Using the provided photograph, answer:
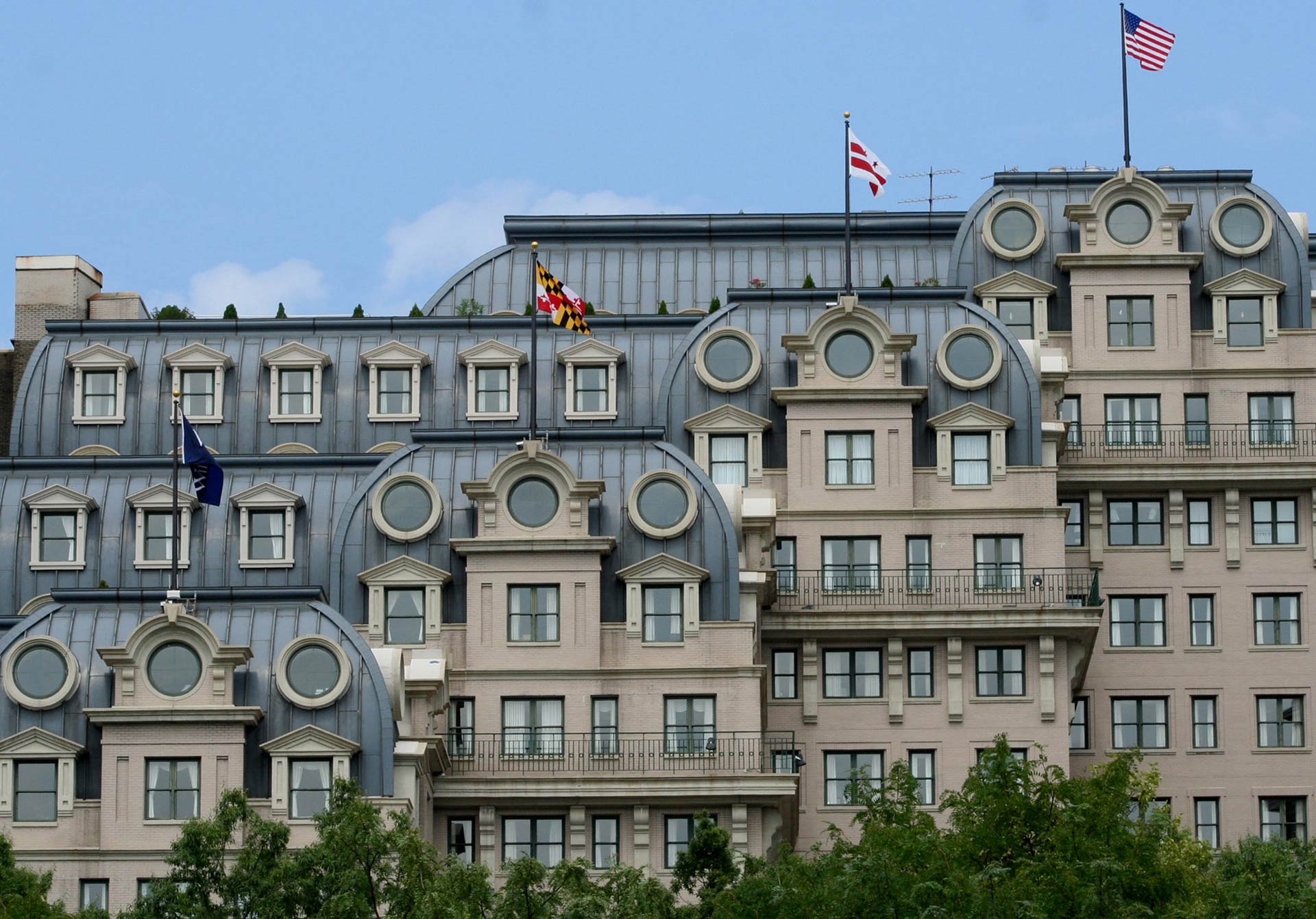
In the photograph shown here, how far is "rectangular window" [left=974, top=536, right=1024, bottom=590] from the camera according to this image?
137250 millimetres

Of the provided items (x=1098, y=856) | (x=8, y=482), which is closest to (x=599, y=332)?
(x=8, y=482)

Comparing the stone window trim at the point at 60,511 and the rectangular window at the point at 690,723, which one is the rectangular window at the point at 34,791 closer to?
the stone window trim at the point at 60,511

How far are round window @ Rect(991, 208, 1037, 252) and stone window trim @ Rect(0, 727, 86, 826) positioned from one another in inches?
1666

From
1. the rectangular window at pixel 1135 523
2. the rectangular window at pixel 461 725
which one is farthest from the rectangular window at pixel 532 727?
the rectangular window at pixel 1135 523

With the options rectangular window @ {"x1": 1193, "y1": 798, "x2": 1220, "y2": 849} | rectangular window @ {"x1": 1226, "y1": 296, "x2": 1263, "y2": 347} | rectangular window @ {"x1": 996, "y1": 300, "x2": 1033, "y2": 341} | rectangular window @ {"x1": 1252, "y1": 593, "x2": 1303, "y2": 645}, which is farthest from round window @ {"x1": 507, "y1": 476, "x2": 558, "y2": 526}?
rectangular window @ {"x1": 1226, "y1": 296, "x2": 1263, "y2": 347}

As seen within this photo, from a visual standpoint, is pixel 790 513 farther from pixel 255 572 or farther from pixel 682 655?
pixel 255 572

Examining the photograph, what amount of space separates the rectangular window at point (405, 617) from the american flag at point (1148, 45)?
1373 inches

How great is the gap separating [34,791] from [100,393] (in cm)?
2569

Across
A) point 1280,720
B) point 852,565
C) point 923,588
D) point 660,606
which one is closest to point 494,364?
point 852,565

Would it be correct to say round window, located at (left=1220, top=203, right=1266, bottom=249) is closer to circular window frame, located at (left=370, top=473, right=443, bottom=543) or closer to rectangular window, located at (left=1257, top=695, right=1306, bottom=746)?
rectangular window, located at (left=1257, top=695, right=1306, bottom=746)

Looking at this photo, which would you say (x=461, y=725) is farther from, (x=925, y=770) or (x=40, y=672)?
(x=925, y=770)

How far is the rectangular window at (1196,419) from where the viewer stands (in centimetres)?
14375

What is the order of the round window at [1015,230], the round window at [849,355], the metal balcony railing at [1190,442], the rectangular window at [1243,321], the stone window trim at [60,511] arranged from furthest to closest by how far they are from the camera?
the round window at [1015,230]
the rectangular window at [1243,321]
the metal balcony railing at [1190,442]
the round window at [849,355]
the stone window trim at [60,511]

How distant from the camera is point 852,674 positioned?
138m
